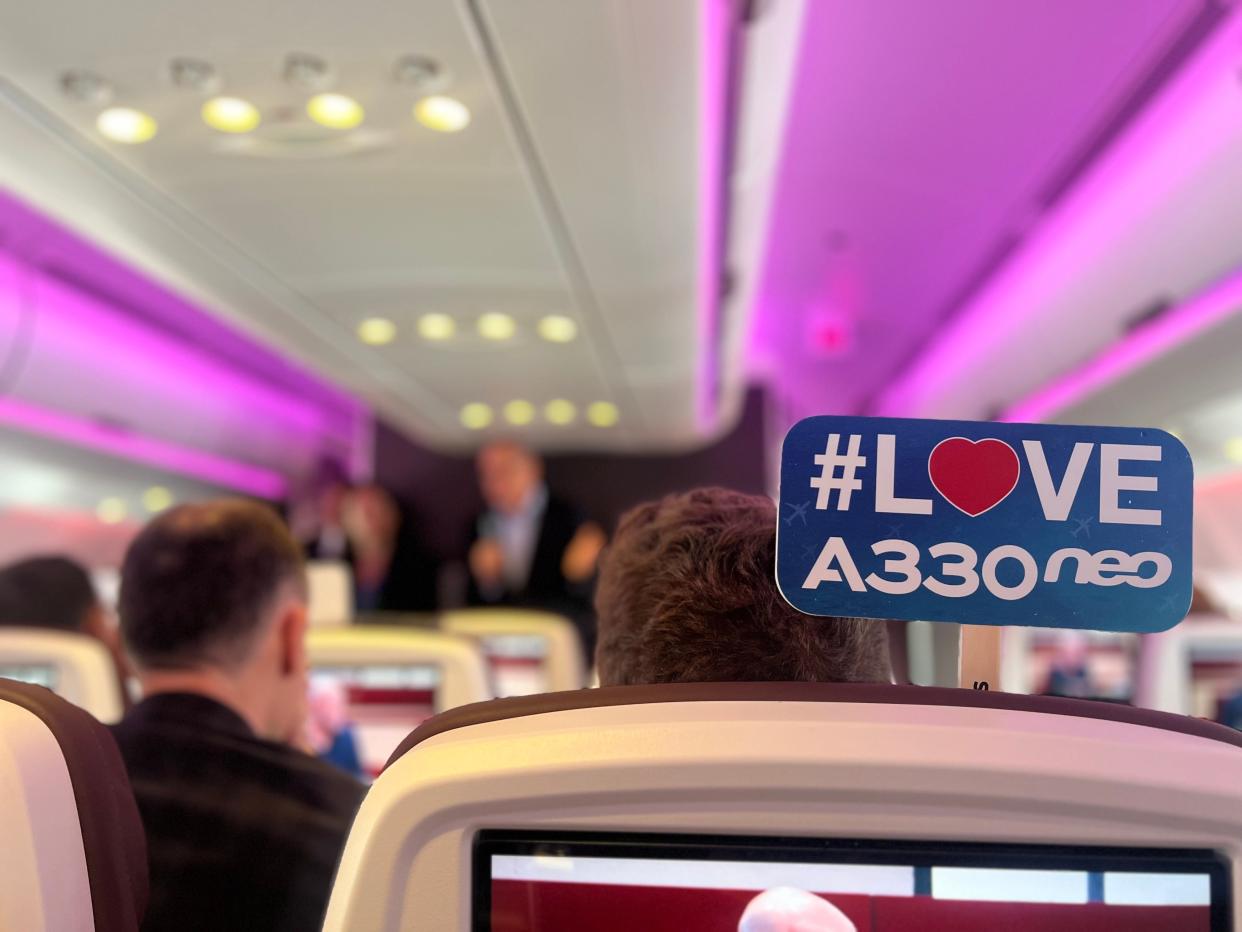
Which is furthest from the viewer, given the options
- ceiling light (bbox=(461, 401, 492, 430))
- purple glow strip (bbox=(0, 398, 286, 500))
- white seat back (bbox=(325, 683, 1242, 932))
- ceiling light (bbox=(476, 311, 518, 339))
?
ceiling light (bbox=(461, 401, 492, 430))

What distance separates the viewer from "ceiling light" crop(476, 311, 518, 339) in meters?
4.90

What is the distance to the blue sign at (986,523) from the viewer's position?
88cm

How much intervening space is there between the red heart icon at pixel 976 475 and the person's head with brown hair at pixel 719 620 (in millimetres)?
234

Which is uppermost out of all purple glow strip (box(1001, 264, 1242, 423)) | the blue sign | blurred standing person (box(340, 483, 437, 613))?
purple glow strip (box(1001, 264, 1242, 423))

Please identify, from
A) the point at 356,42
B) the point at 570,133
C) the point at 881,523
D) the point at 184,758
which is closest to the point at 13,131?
the point at 356,42

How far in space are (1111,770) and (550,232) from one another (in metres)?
3.19

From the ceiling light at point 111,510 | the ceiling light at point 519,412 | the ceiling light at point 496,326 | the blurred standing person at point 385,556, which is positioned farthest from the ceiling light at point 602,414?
the ceiling light at point 111,510

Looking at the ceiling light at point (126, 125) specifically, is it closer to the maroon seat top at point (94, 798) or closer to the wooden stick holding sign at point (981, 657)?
the maroon seat top at point (94, 798)

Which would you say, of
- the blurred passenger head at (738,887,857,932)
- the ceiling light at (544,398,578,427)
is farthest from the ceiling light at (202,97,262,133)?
the ceiling light at (544,398,578,427)

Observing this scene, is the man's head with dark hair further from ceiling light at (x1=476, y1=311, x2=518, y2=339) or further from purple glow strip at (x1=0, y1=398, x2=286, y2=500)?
purple glow strip at (x1=0, y1=398, x2=286, y2=500)

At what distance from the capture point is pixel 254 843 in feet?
5.38

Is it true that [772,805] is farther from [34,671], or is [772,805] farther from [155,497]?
[155,497]

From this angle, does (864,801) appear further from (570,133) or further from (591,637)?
(591,637)

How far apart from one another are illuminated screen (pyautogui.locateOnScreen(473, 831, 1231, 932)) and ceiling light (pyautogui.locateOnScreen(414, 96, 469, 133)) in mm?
2217
